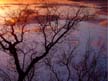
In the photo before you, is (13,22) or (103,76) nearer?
(13,22)

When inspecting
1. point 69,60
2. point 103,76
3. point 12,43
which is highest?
point 12,43

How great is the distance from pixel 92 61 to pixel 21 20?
8546 millimetres

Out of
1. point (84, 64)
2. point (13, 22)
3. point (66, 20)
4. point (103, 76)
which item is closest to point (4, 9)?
point (13, 22)

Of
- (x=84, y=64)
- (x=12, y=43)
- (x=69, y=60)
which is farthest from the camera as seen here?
(x=84, y=64)

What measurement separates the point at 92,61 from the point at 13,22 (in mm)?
8868

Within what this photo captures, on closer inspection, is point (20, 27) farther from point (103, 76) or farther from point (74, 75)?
point (103, 76)

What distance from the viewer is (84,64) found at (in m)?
22.6

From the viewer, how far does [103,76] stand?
23.8 meters

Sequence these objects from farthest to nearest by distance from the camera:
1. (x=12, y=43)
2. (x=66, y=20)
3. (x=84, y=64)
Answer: (x=84, y=64)
(x=66, y=20)
(x=12, y=43)

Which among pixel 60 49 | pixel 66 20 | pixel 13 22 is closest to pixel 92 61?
pixel 60 49

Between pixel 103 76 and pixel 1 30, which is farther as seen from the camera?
pixel 103 76

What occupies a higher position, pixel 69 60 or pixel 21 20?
pixel 21 20

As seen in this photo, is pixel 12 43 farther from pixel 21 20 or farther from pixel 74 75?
pixel 74 75

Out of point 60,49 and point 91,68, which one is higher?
point 60,49
